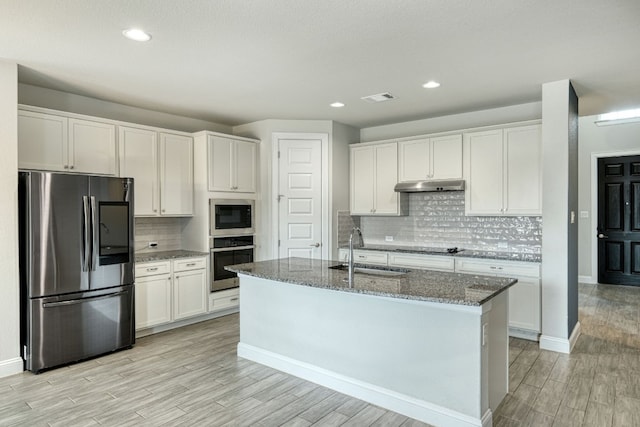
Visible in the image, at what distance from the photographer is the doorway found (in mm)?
5551

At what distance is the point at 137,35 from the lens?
2.86m

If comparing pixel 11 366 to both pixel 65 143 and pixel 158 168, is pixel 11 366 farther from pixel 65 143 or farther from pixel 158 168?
pixel 158 168

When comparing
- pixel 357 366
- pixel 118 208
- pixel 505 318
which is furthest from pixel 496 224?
pixel 118 208

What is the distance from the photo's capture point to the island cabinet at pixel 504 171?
446 centimetres

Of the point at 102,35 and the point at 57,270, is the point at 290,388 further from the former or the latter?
the point at 102,35

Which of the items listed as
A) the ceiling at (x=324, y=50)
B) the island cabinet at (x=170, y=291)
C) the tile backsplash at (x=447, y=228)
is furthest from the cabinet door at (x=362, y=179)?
the island cabinet at (x=170, y=291)

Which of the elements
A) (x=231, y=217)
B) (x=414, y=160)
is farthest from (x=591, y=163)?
(x=231, y=217)

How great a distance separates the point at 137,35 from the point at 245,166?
2.72m

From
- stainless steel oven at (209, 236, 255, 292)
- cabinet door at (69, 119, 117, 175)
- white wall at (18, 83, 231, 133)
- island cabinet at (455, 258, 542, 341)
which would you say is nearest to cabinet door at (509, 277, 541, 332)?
island cabinet at (455, 258, 542, 341)

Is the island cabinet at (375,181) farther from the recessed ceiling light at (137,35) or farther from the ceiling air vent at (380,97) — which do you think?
the recessed ceiling light at (137,35)

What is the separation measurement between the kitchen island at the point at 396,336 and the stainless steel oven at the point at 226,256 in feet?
5.11

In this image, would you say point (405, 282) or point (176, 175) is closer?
point (405, 282)

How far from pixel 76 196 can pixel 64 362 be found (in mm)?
1486

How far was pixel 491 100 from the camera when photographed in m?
4.66
